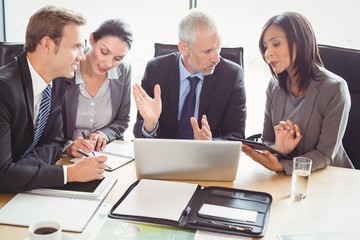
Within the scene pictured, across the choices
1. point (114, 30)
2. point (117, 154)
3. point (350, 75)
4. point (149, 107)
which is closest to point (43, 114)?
point (117, 154)

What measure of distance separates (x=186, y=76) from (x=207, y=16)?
0.32 meters

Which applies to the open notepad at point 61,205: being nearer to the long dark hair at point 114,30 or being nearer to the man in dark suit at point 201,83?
the man in dark suit at point 201,83

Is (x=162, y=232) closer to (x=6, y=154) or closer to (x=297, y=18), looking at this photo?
(x=6, y=154)

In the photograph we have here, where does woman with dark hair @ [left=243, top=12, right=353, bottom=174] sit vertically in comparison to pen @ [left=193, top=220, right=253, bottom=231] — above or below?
above

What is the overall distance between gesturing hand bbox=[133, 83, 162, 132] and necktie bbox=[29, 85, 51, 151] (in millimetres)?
370

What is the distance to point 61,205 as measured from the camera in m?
1.24

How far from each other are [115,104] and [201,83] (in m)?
0.46

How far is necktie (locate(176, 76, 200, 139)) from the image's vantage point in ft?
6.92

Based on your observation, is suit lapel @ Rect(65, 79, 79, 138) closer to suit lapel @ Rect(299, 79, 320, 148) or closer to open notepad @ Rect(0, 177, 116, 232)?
open notepad @ Rect(0, 177, 116, 232)

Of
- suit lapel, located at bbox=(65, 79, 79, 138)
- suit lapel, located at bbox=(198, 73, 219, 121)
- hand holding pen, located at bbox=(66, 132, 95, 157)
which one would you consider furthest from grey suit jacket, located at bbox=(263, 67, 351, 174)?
suit lapel, located at bbox=(65, 79, 79, 138)

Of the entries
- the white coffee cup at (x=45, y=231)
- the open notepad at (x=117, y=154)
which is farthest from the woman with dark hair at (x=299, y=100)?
the white coffee cup at (x=45, y=231)

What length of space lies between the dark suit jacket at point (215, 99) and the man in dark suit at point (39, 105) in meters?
0.53

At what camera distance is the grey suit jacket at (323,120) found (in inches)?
64.5

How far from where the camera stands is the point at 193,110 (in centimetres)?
212
